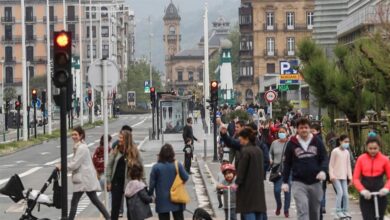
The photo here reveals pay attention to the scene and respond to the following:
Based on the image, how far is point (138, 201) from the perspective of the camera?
18688 millimetres

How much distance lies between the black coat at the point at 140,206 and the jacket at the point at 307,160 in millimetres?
2377

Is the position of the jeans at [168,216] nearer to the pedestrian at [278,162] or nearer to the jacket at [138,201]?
the jacket at [138,201]

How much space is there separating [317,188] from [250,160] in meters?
1.16

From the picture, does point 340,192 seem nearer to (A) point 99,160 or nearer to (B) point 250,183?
(A) point 99,160

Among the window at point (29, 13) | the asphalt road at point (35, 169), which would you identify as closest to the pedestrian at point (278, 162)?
the asphalt road at point (35, 169)

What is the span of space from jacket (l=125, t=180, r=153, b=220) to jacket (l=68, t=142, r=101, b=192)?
6.75 ft

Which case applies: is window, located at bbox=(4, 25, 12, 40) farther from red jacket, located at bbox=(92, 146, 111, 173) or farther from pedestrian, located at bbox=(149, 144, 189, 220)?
pedestrian, located at bbox=(149, 144, 189, 220)

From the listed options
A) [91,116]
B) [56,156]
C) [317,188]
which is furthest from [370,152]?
[91,116]

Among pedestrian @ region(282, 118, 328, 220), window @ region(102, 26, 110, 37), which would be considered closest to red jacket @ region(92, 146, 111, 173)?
pedestrian @ region(282, 118, 328, 220)

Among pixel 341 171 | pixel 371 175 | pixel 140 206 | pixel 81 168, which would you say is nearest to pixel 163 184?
pixel 140 206

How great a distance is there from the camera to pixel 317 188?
17422 millimetres

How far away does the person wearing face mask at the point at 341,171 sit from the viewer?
21625 millimetres

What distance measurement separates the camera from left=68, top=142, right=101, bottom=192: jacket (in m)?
20.6

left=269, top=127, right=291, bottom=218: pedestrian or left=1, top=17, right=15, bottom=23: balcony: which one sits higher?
left=1, top=17, right=15, bottom=23: balcony
